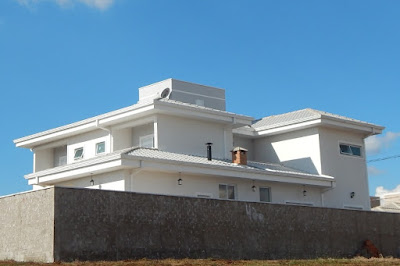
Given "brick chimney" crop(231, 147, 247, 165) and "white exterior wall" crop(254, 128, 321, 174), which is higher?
"white exterior wall" crop(254, 128, 321, 174)

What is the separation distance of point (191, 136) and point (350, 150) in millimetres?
9070

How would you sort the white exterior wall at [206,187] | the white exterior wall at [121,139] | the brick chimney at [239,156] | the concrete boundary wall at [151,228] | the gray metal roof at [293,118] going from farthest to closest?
the gray metal roof at [293,118] → the white exterior wall at [121,139] → the brick chimney at [239,156] → the white exterior wall at [206,187] → the concrete boundary wall at [151,228]

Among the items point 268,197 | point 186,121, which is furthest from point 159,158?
point 268,197

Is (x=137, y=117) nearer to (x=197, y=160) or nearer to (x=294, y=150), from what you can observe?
(x=197, y=160)

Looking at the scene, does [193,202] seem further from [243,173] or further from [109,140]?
[109,140]

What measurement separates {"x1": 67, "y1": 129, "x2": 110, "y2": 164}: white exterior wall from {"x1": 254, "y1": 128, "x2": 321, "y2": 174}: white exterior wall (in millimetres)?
8300

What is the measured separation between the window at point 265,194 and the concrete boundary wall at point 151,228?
10.6 ft

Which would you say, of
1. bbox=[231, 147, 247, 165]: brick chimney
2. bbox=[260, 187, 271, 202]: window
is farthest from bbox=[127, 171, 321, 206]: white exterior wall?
bbox=[231, 147, 247, 165]: brick chimney

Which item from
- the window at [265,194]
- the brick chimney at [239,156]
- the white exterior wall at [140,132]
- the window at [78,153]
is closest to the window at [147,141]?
the white exterior wall at [140,132]

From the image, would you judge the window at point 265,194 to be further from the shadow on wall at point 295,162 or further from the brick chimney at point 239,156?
the shadow on wall at point 295,162

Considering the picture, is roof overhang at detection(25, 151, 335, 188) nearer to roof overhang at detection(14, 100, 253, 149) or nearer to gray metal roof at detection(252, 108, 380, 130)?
gray metal roof at detection(252, 108, 380, 130)

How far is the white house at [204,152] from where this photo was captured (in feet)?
85.5

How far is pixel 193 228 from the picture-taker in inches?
877

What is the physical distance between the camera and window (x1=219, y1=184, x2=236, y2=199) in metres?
28.1
